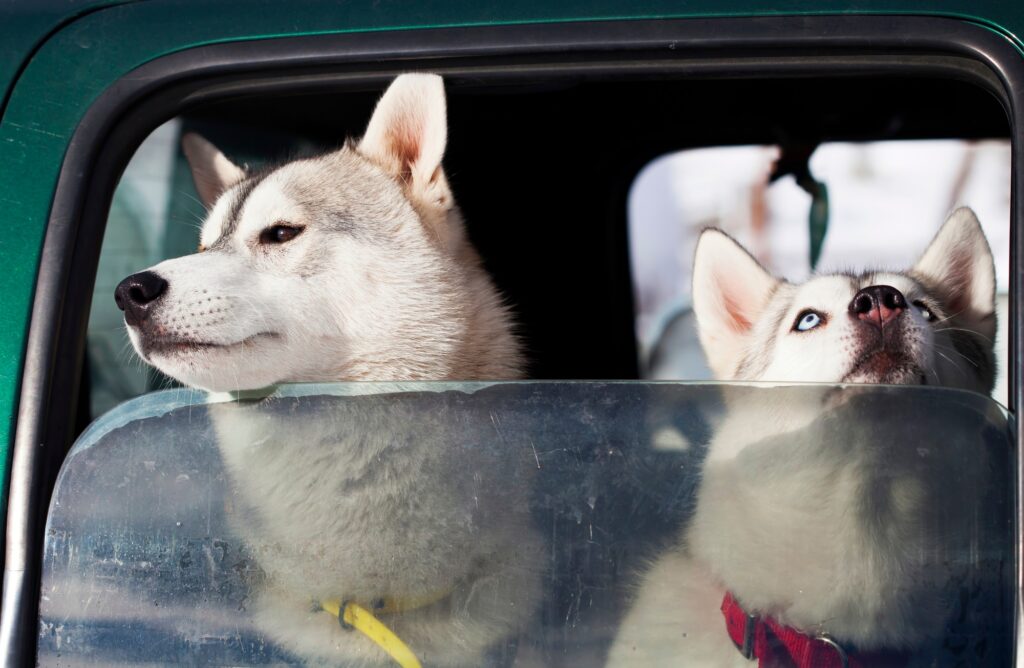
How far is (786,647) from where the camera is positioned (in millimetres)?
1284

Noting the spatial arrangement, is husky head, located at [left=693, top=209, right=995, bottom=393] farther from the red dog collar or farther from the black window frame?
the red dog collar

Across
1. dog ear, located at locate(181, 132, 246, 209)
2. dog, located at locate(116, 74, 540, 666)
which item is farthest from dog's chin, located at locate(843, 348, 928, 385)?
dog ear, located at locate(181, 132, 246, 209)

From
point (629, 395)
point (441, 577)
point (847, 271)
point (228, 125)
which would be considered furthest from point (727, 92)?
point (441, 577)

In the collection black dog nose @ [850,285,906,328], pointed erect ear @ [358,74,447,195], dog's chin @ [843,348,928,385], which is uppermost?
pointed erect ear @ [358,74,447,195]

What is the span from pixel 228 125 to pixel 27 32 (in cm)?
177

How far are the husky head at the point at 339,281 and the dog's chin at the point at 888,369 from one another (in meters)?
0.89

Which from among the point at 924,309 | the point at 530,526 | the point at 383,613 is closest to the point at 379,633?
the point at 383,613

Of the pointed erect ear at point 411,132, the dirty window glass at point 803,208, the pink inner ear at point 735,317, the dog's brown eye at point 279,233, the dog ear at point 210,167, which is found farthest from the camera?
the dirty window glass at point 803,208

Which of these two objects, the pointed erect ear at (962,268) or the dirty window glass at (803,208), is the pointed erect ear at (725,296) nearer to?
the dirty window glass at (803,208)

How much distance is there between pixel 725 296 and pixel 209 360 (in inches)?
56.5

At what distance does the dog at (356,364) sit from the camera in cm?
137

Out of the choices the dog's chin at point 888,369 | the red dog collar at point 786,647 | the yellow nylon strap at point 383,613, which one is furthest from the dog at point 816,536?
the dog's chin at point 888,369

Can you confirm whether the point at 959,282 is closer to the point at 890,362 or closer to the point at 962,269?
the point at 962,269

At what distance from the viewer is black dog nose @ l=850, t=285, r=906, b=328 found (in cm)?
194
